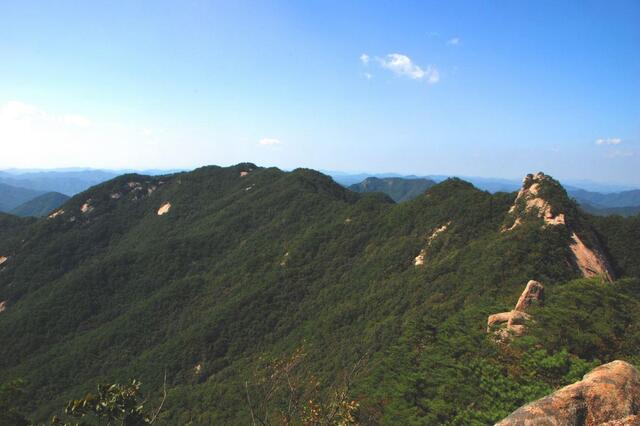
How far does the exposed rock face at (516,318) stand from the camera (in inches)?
800

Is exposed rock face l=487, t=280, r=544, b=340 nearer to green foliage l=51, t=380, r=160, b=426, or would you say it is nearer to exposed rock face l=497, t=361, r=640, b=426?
exposed rock face l=497, t=361, r=640, b=426

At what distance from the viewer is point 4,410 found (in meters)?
13.4

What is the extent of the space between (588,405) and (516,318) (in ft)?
49.8

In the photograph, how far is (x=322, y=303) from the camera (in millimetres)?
65312

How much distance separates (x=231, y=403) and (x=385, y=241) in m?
38.0

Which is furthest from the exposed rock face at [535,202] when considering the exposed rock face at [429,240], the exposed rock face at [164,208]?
the exposed rock face at [164,208]

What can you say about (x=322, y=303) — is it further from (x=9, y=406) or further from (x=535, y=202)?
(x=9, y=406)

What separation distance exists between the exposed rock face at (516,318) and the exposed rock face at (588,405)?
37.4 feet

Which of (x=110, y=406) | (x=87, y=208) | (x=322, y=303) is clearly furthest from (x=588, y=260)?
(x=87, y=208)

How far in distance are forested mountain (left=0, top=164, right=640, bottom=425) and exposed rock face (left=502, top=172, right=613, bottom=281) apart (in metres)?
0.37

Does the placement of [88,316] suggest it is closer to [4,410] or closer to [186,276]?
[186,276]

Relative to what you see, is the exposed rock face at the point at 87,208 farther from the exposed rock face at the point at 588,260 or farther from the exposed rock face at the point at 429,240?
the exposed rock face at the point at 588,260

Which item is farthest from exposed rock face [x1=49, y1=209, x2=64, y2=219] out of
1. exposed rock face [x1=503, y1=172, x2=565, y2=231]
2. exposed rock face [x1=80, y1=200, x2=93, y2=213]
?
exposed rock face [x1=503, y1=172, x2=565, y2=231]

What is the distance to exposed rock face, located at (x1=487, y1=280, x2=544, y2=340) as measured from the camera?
20328 millimetres
